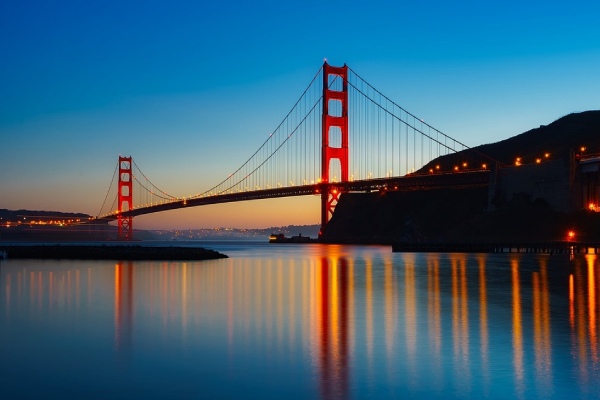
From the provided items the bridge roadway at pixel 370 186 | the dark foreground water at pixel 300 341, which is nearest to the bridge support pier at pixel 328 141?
the bridge roadway at pixel 370 186

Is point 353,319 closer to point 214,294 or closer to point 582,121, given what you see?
point 214,294

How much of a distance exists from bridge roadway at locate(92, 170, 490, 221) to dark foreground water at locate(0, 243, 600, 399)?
47.1 m

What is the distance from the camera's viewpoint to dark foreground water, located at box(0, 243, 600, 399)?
329 inches

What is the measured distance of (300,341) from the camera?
11.6 meters

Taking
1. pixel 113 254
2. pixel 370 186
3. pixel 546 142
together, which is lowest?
pixel 113 254

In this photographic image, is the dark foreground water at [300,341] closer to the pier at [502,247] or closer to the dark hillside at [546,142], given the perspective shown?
the pier at [502,247]

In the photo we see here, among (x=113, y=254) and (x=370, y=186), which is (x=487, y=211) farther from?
(x=113, y=254)

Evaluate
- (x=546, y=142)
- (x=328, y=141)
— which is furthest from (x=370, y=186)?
(x=546, y=142)

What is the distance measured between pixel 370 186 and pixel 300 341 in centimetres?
6301

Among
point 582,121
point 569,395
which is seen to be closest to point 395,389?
point 569,395

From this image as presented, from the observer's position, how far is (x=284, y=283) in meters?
24.7

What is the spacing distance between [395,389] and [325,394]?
34.0 inches

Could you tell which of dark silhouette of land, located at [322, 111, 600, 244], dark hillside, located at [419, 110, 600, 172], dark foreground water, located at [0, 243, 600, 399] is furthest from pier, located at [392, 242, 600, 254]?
dark hillside, located at [419, 110, 600, 172]

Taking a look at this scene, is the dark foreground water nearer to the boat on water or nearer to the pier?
the pier
